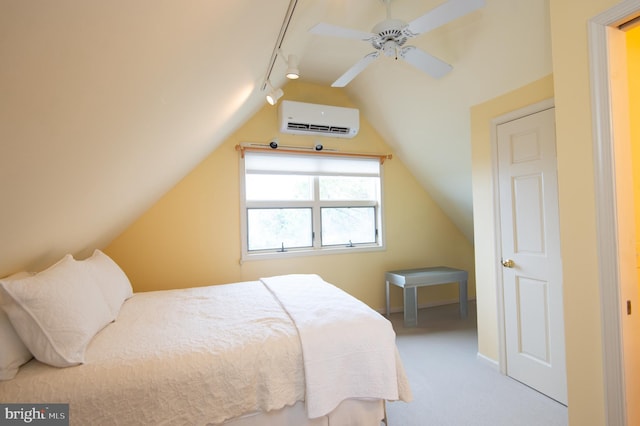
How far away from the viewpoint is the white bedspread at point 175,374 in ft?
3.98

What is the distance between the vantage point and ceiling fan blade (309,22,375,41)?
1.60 m

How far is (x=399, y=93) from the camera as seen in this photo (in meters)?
3.13

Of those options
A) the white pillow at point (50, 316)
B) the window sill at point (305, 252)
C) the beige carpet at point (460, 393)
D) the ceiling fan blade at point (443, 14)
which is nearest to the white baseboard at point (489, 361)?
the beige carpet at point (460, 393)

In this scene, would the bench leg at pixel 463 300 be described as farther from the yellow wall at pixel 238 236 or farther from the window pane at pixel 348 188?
the window pane at pixel 348 188

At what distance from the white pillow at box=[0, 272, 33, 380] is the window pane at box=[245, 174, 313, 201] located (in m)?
2.42

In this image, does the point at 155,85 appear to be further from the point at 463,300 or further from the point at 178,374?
the point at 463,300

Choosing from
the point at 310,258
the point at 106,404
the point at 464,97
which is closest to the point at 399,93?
the point at 464,97

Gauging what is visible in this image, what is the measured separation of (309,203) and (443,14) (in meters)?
2.57

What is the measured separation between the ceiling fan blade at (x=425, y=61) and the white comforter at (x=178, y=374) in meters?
1.87

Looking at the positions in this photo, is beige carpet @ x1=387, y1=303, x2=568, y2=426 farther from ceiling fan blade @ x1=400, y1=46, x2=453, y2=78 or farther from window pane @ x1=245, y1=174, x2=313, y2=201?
ceiling fan blade @ x1=400, y1=46, x2=453, y2=78

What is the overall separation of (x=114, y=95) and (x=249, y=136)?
251 centimetres

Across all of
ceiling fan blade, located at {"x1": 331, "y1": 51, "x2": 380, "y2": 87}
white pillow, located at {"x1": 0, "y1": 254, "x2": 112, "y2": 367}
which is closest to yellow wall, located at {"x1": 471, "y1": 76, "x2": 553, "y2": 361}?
ceiling fan blade, located at {"x1": 331, "y1": 51, "x2": 380, "y2": 87}

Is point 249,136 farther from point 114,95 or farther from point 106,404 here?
point 106,404

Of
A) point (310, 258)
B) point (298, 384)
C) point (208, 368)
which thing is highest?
point (310, 258)
